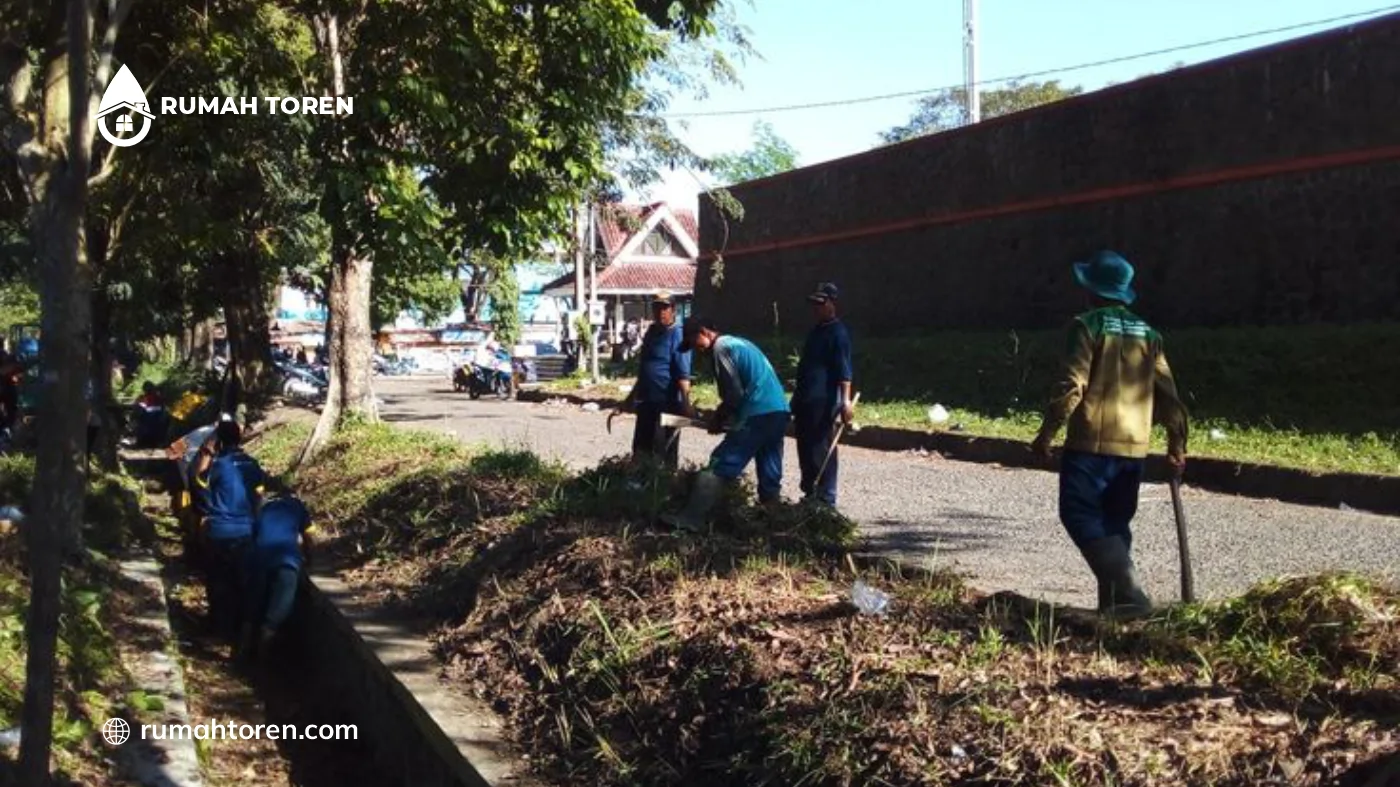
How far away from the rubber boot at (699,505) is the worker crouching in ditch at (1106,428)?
197cm

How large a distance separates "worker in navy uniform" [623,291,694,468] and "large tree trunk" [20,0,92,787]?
5.00 m

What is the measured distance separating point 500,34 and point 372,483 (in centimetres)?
371

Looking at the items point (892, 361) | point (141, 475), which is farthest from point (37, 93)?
point (892, 361)

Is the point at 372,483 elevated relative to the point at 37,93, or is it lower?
lower

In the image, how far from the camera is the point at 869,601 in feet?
15.9

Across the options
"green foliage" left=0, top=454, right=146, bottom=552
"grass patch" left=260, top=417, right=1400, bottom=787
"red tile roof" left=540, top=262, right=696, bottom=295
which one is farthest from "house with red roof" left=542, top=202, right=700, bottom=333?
"grass patch" left=260, top=417, right=1400, bottom=787

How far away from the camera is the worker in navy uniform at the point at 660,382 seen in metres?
9.52

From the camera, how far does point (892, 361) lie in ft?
67.9

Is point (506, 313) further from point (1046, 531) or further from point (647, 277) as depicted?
point (1046, 531)

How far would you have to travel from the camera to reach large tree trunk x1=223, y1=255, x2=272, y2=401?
69.5ft

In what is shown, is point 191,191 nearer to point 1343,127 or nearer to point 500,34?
point 500,34

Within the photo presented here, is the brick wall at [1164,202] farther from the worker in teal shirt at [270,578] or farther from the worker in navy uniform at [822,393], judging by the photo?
the worker in teal shirt at [270,578]

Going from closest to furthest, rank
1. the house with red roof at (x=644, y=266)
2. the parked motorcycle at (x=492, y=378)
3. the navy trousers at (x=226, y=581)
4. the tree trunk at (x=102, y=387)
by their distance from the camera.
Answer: the navy trousers at (x=226, y=581)
the tree trunk at (x=102, y=387)
the parked motorcycle at (x=492, y=378)
the house with red roof at (x=644, y=266)

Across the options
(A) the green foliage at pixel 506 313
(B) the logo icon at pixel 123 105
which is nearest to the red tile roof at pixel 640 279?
(A) the green foliage at pixel 506 313
